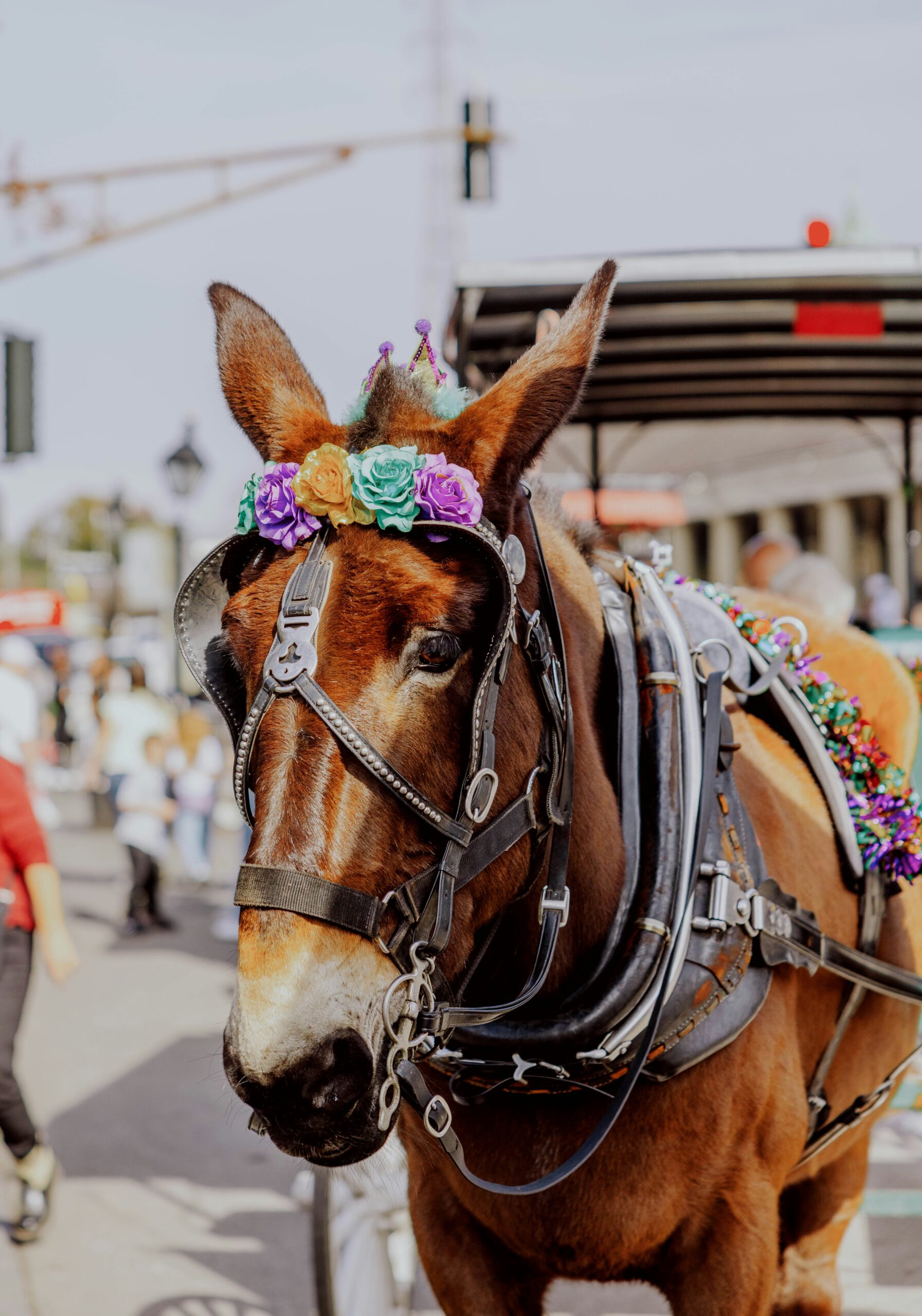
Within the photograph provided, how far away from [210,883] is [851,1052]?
30.2 feet

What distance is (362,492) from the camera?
157cm

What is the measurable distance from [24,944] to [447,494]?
10.9 feet

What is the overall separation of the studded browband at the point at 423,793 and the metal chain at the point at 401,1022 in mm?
18

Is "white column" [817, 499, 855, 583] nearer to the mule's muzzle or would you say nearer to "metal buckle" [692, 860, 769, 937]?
"metal buckle" [692, 860, 769, 937]

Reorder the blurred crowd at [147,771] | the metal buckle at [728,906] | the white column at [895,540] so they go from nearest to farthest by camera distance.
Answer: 1. the metal buckle at [728,906]
2. the blurred crowd at [147,771]
3. the white column at [895,540]

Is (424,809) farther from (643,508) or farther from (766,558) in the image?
(643,508)

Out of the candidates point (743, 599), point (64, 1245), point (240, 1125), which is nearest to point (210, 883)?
point (240, 1125)

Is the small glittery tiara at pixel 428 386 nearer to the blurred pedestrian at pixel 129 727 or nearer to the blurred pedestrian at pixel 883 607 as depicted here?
the blurred pedestrian at pixel 883 607

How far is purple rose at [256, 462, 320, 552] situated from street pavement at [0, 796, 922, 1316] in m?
0.73

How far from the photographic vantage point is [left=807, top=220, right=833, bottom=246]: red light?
4.29 meters

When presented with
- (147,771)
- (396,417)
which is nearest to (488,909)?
(396,417)

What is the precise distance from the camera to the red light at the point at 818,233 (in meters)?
4.29

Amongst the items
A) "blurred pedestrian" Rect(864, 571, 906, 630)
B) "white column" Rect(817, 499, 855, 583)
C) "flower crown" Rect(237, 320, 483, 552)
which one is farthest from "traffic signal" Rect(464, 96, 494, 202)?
"white column" Rect(817, 499, 855, 583)

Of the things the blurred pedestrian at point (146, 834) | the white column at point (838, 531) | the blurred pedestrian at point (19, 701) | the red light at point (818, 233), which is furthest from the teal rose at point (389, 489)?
the white column at point (838, 531)
